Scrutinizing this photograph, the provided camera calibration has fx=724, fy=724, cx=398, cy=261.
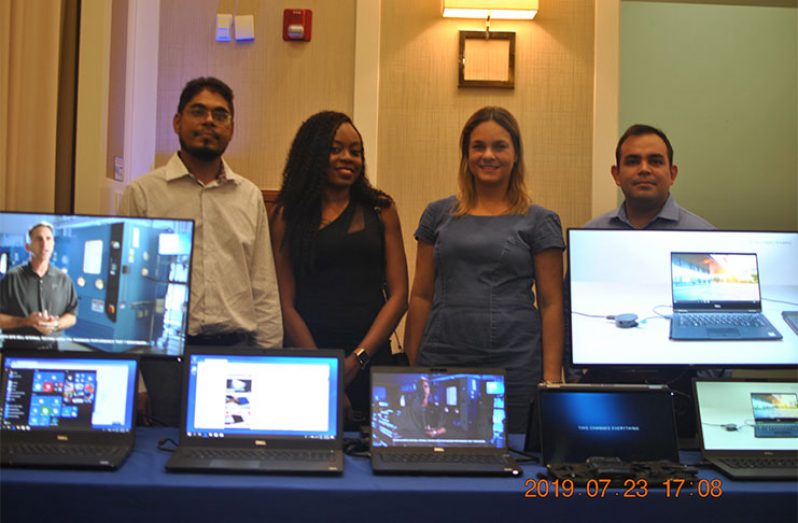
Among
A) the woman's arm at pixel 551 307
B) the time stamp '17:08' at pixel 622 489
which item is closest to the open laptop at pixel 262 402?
the time stamp '17:08' at pixel 622 489

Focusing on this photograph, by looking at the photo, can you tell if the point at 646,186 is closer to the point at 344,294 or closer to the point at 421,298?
the point at 421,298

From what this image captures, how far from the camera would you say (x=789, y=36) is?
4.77 metres

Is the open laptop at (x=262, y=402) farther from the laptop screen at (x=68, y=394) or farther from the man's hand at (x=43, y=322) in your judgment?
the man's hand at (x=43, y=322)

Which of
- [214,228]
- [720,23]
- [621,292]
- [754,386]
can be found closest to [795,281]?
[754,386]

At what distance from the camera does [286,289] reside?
2.32m

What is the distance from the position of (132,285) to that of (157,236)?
141 millimetres

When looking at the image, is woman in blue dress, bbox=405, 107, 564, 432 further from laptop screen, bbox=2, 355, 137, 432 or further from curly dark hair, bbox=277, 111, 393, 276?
laptop screen, bbox=2, 355, 137, 432

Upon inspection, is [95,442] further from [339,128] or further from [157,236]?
[339,128]

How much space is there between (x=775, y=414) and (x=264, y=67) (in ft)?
8.58

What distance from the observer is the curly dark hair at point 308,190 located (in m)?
2.30

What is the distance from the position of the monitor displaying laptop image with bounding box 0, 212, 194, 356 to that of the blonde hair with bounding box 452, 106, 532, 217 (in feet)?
2.80

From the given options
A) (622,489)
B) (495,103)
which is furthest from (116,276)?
(495,103)

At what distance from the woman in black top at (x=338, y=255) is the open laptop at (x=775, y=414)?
1059 millimetres

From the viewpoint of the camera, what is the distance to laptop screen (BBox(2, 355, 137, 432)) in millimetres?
1737
